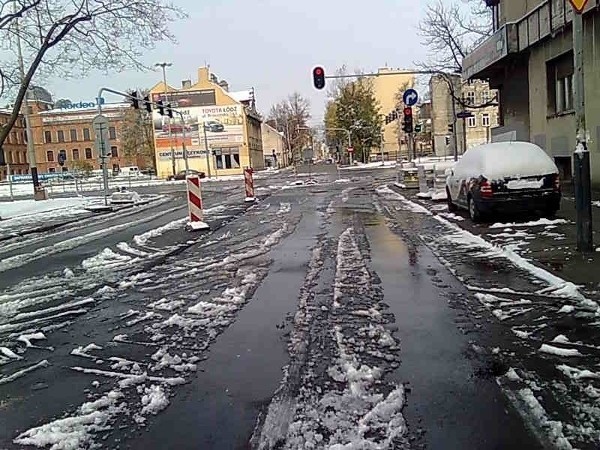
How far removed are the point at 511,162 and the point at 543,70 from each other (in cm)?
1208

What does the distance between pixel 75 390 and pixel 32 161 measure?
3254cm

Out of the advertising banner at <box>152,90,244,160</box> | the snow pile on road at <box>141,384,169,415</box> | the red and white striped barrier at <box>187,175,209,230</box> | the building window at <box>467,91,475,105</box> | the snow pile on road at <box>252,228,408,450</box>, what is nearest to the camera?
the snow pile on road at <box>252,228,408,450</box>

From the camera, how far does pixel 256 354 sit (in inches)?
230

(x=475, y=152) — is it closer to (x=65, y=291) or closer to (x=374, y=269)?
(x=374, y=269)

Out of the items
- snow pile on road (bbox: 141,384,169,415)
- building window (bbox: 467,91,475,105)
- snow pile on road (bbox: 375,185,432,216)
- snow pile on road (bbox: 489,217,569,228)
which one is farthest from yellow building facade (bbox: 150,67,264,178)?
snow pile on road (bbox: 141,384,169,415)

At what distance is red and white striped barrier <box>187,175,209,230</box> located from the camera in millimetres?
16734

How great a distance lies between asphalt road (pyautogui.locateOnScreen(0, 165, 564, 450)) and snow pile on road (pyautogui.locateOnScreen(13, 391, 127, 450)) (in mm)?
16

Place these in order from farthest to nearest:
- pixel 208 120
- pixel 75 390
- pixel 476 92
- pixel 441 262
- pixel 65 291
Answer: pixel 476 92, pixel 208 120, pixel 441 262, pixel 65 291, pixel 75 390

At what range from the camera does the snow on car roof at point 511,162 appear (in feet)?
46.4

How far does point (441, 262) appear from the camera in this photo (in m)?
10.1

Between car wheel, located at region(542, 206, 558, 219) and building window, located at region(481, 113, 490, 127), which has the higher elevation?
building window, located at region(481, 113, 490, 127)

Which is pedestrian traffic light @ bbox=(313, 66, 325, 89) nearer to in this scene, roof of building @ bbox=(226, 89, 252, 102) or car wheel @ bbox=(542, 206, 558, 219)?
car wheel @ bbox=(542, 206, 558, 219)

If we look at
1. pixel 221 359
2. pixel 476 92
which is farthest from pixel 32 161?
pixel 476 92

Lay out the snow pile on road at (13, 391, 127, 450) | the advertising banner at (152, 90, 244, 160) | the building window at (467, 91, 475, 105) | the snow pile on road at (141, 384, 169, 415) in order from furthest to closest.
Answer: the advertising banner at (152, 90, 244, 160), the building window at (467, 91, 475, 105), the snow pile on road at (141, 384, 169, 415), the snow pile on road at (13, 391, 127, 450)
